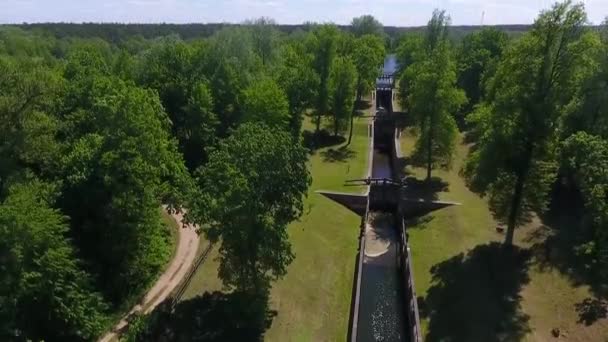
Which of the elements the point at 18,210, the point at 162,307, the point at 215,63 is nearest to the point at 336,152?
the point at 215,63

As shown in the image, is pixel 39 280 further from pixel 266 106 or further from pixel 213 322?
pixel 266 106

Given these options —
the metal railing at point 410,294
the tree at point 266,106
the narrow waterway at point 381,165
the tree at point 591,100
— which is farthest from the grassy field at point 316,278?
the tree at point 591,100

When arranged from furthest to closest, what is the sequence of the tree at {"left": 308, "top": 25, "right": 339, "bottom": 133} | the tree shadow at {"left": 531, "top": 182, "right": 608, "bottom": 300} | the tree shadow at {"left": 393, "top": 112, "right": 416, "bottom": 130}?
the tree shadow at {"left": 393, "top": 112, "right": 416, "bottom": 130} < the tree at {"left": 308, "top": 25, "right": 339, "bottom": 133} < the tree shadow at {"left": 531, "top": 182, "right": 608, "bottom": 300}

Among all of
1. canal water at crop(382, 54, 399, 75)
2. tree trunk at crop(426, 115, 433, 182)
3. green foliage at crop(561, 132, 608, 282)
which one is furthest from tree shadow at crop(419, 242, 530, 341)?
canal water at crop(382, 54, 399, 75)

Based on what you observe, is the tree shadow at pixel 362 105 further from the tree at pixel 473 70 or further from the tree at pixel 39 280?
the tree at pixel 39 280

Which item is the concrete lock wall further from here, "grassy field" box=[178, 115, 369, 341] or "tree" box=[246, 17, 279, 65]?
"tree" box=[246, 17, 279, 65]

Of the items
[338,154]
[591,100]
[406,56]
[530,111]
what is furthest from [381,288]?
[406,56]

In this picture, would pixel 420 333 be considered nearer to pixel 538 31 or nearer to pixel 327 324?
pixel 327 324
